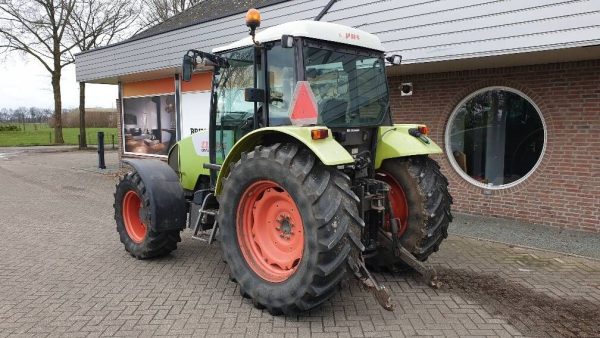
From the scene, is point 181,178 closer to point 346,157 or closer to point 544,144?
point 346,157

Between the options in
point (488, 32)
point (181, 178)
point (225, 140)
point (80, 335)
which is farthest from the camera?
point (488, 32)

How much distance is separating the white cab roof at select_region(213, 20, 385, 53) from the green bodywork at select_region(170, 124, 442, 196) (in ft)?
2.66

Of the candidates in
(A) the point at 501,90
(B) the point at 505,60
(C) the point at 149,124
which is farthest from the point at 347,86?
(C) the point at 149,124

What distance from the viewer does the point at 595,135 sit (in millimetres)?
6359

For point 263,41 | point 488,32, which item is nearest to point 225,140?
point 263,41

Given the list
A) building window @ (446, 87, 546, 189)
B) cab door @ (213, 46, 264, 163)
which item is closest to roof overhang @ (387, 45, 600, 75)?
building window @ (446, 87, 546, 189)

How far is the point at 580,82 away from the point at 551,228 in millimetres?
Result: 2080

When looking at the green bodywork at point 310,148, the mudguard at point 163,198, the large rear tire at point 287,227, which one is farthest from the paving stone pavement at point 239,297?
the green bodywork at point 310,148

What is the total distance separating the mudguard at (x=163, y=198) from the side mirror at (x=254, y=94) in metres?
1.54

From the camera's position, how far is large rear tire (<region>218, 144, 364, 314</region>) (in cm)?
344

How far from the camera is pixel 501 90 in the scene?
728 centimetres

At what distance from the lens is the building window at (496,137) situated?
716 cm

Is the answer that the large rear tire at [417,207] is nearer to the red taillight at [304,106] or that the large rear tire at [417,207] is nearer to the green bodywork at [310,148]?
the green bodywork at [310,148]

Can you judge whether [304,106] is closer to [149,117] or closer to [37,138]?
[149,117]
